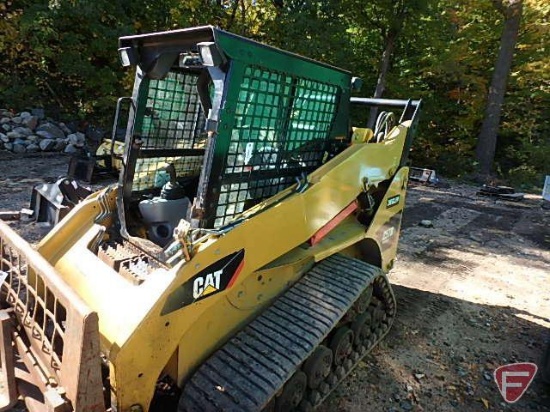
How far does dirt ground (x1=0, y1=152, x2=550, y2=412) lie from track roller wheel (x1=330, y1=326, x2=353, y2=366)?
0.74ft

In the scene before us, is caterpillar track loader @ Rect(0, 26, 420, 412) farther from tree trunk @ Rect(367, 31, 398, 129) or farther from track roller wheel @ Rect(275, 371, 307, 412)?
tree trunk @ Rect(367, 31, 398, 129)

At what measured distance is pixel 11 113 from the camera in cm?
1075

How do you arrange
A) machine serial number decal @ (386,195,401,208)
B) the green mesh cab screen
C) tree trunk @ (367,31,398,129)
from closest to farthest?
the green mesh cab screen, machine serial number decal @ (386,195,401,208), tree trunk @ (367,31,398,129)

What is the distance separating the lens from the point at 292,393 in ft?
8.35

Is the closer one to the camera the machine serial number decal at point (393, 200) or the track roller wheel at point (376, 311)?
the track roller wheel at point (376, 311)

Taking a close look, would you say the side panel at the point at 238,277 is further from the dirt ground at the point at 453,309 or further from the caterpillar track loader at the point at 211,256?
the dirt ground at the point at 453,309

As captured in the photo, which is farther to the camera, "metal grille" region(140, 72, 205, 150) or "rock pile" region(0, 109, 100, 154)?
"rock pile" region(0, 109, 100, 154)

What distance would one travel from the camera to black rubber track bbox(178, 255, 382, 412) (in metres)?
2.14

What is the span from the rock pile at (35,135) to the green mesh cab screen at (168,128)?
8.02 metres

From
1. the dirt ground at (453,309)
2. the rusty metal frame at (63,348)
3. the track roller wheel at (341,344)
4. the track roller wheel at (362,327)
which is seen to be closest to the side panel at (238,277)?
the rusty metal frame at (63,348)

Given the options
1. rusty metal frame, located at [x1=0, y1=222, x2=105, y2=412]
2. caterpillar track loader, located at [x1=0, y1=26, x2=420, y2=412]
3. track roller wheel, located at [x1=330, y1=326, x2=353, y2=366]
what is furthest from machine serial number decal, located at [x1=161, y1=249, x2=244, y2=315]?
track roller wheel, located at [x1=330, y1=326, x2=353, y2=366]

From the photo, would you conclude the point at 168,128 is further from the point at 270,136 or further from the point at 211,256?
the point at 211,256

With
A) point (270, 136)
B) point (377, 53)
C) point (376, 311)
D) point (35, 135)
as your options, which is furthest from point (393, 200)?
point (377, 53)

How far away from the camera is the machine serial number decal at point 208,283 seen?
2.05 m
